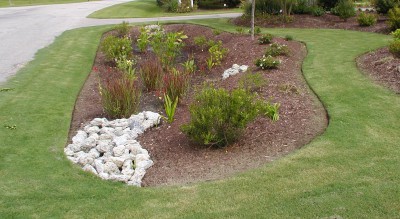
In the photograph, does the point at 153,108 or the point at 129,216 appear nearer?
the point at 129,216

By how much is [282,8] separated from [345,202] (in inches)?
535

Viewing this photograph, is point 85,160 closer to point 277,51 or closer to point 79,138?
point 79,138

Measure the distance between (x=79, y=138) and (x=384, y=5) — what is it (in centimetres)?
A: 1351

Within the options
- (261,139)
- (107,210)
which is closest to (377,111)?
(261,139)

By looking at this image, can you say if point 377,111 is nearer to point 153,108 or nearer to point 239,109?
point 239,109

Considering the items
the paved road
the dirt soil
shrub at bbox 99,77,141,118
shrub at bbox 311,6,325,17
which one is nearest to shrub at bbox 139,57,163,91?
the dirt soil

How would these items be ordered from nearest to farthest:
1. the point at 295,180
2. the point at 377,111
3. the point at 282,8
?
the point at 295,180, the point at 377,111, the point at 282,8

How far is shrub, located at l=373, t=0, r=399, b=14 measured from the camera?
16013 millimetres

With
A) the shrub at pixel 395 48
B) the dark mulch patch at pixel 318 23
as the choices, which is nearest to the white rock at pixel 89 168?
the shrub at pixel 395 48

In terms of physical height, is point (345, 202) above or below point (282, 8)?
below

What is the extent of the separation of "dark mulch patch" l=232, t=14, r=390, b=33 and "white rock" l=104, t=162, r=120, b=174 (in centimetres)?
1123

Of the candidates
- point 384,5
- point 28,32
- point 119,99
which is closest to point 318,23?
point 384,5

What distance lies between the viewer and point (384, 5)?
53.4ft

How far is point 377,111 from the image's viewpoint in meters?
6.93
